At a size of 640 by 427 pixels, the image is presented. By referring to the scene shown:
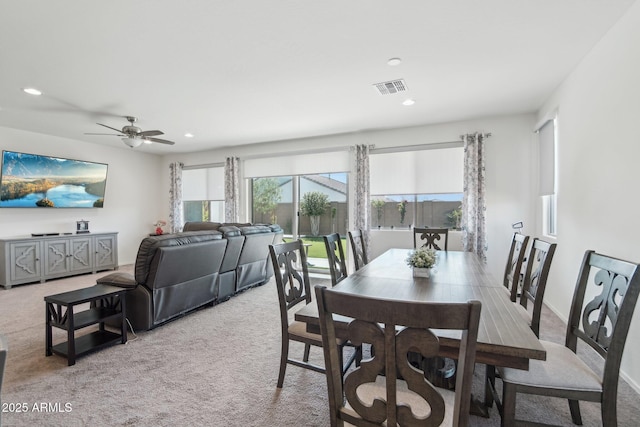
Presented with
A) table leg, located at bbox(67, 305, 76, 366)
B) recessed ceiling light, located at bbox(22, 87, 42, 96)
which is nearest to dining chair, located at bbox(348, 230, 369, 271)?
table leg, located at bbox(67, 305, 76, 366)

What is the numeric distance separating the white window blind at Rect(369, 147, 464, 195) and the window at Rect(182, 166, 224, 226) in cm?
365

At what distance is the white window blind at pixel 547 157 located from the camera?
153 inches

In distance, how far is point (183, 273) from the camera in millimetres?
3346

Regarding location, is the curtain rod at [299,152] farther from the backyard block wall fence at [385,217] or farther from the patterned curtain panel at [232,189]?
the backyard block wall fence at [385,217]

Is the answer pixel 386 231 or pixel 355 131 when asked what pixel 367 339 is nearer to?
pixel 386 231

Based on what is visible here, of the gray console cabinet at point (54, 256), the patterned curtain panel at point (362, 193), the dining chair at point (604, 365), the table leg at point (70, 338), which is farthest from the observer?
the patterned curtain panel at point (362, 193)

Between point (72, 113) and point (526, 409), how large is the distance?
6091 millimetres

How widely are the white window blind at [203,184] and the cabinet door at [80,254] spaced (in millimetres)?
2231

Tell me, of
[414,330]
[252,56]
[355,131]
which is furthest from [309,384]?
[355,131]

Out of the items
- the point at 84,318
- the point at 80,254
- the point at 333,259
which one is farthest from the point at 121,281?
the point at 80,254

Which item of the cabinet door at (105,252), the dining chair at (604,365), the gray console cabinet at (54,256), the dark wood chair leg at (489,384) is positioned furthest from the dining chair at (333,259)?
the cabinet door at (105,252)

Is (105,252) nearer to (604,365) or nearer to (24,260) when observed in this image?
(24,260)

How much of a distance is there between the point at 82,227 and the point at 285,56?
563cm

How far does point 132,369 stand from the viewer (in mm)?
2465
